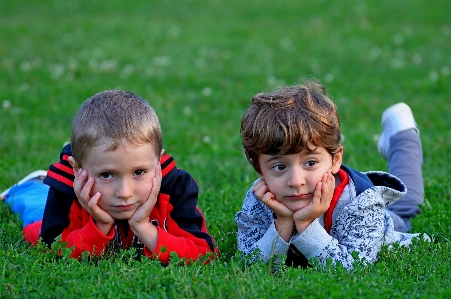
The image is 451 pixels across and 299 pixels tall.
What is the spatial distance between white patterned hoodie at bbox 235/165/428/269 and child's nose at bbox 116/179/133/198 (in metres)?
0.95

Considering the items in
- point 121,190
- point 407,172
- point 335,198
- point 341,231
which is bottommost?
point 341,231

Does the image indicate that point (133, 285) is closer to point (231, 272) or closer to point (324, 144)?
point (231, 272)

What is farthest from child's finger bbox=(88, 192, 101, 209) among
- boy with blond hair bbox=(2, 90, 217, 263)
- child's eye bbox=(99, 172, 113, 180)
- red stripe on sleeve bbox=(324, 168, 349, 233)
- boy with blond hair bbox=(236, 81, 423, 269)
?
red stripe on sleeve bbox=(324, 168, 349, 233)

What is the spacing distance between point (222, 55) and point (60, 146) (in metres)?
6.03

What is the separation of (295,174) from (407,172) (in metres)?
2.07

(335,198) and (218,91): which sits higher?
(218,91)

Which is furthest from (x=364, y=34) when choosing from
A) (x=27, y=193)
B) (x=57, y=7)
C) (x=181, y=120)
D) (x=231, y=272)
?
(x=231, y=272)

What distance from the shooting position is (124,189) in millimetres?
4402

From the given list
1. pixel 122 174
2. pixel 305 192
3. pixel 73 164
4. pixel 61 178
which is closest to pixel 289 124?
pixel 305 192

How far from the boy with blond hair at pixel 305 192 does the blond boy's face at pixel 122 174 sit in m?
0.71

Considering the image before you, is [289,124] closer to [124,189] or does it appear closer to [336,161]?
[336,161]

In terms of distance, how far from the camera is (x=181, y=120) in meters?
9.38

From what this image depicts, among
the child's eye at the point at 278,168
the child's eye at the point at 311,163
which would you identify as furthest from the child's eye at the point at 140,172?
the child's eye at the point at 311,163

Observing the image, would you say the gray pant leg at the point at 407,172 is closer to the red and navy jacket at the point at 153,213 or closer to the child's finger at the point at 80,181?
the red and navy jacket at the point at 153,213
